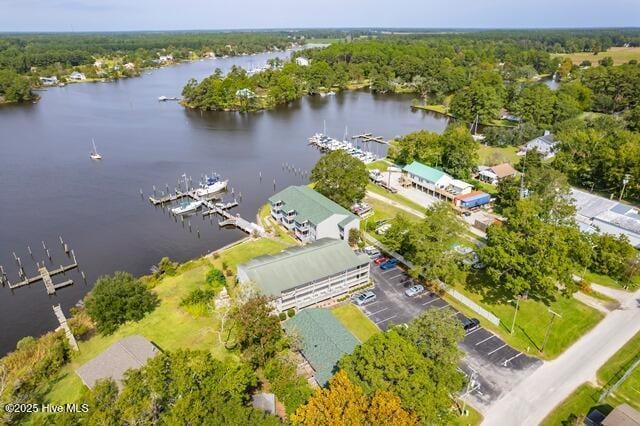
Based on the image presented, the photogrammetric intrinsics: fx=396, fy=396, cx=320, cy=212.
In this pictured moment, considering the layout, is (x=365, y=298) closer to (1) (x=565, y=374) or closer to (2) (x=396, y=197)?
(1) (x=565, y=374)

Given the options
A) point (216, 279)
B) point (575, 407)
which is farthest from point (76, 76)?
point (575, 407)

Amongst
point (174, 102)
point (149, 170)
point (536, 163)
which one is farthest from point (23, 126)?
point (536, 163)

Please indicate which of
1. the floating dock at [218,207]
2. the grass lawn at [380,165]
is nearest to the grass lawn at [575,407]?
the floating dock at [218,207]

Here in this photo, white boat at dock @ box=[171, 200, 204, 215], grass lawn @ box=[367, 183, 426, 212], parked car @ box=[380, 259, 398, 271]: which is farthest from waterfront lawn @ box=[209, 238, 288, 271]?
grass lawn @ box=[367, 183, 426, 212]

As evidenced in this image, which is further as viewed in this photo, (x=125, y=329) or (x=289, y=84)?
(x=289, y=84)

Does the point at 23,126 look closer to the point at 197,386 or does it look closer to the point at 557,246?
the point at 197,386

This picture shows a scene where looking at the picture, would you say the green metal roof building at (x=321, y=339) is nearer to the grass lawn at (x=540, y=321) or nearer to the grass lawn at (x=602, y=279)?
the grass lawn at (x=540, y=321)

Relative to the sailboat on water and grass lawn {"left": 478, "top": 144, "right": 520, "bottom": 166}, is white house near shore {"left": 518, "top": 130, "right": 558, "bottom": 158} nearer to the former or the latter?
grass lawn {"left": 478, "top": 144, "right": 520, "bottom": 166}
